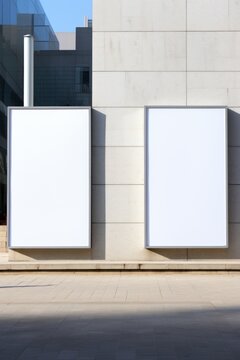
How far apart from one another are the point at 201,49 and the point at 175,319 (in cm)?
1088

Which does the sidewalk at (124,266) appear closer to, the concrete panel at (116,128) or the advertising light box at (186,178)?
the advertising light box at (186,178)

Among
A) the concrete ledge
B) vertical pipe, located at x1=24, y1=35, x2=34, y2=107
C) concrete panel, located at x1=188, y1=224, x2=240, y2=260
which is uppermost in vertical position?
vertical pipe, located at x1=24, y1=35, x2=34, y2=107

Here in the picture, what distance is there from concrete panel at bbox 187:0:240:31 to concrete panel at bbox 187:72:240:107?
1412 millimetres

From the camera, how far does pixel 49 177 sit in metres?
19.0

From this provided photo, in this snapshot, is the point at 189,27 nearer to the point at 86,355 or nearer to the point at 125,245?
the point at 125,245

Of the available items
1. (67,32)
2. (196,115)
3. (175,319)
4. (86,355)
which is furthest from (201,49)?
(67,32)

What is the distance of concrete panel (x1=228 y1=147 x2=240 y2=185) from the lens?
63.2 ft

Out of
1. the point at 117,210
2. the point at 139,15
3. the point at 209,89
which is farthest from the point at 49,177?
the point at 139,15

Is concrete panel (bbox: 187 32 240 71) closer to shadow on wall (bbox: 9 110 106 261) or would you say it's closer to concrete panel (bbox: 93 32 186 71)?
concrete panel (bbox: 93 32 186 71)

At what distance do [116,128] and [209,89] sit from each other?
295 cm

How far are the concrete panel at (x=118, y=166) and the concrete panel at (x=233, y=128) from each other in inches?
103

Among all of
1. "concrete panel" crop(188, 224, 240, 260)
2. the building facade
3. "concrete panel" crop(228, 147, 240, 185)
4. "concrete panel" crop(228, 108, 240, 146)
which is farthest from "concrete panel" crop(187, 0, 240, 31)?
the building facade

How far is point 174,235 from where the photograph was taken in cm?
1886

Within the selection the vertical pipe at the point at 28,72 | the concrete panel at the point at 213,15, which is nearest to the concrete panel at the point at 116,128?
the vertical pipe at the point at 28,72
